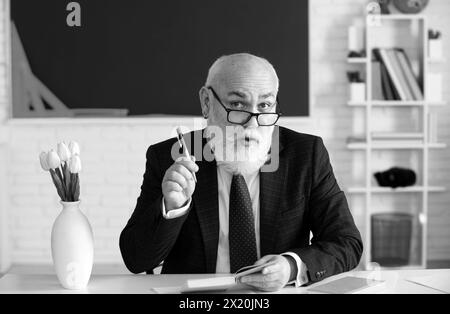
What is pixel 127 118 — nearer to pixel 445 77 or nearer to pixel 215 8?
pixel 215 8

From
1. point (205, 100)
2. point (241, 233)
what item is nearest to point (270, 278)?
point (241, 233)

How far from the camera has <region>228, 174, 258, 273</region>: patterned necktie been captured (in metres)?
1.62

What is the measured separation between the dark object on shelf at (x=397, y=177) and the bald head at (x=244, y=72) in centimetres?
220

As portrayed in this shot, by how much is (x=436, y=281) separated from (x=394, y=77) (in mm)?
2437

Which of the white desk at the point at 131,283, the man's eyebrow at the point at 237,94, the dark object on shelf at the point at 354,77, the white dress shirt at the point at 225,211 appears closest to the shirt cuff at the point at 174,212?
the white dress shirt at the point at 225,211

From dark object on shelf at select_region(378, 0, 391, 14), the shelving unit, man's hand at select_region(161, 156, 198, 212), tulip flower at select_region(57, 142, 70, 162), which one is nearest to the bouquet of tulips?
tulip flower at select_region(57, 142, 70, 162)

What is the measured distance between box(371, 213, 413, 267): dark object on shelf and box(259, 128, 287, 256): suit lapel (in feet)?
7.04

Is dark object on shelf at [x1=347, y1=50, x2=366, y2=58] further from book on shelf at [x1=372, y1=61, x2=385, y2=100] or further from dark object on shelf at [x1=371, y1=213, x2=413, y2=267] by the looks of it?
dark object on shelf at [x1=371, y1=213, x2=413, y2=267]

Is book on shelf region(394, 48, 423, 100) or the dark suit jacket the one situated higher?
book on shelf region(394, 48, 423, 100)

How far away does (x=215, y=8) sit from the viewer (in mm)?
3713

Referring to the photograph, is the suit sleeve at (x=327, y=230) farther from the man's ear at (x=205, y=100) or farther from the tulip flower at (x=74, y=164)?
the tulip flower at (x=74, y=164)

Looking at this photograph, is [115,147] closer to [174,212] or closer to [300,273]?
[174,212]
